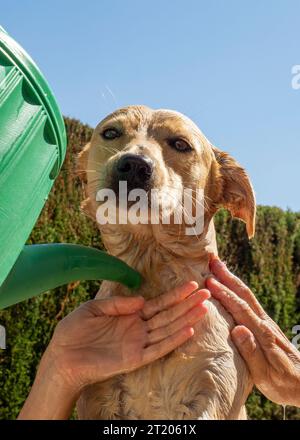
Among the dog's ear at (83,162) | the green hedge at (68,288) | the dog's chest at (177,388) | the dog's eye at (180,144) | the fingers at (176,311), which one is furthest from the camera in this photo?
the green hedge at (68,288)

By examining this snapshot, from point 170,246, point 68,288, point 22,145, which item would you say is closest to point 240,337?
point 170,246

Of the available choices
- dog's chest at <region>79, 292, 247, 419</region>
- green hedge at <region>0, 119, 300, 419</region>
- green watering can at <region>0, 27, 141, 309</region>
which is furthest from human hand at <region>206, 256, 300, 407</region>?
green hedge at <region>0, 119, 300, 419</region>

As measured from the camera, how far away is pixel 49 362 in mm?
2029

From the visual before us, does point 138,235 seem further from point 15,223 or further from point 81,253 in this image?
point 15,223

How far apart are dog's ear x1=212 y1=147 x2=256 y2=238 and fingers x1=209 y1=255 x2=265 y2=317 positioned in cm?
19

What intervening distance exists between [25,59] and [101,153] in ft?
2.48

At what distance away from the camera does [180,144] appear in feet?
7.02

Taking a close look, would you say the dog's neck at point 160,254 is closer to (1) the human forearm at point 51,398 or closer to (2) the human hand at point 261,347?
(2) the human hand at point 261,347

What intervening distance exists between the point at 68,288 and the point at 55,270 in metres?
3.84

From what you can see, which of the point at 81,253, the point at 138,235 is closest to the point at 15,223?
the point at 81,253

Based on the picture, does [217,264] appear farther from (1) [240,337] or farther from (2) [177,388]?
(2) [177,388]

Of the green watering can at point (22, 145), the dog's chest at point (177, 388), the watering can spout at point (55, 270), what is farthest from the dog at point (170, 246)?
Answer: the green watering can at point (22, 145)

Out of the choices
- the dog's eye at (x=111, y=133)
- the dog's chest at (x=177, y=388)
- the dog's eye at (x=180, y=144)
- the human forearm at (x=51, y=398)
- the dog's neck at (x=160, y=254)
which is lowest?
the human forearm at (x=51, y=398)

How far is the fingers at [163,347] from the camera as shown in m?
1.94
